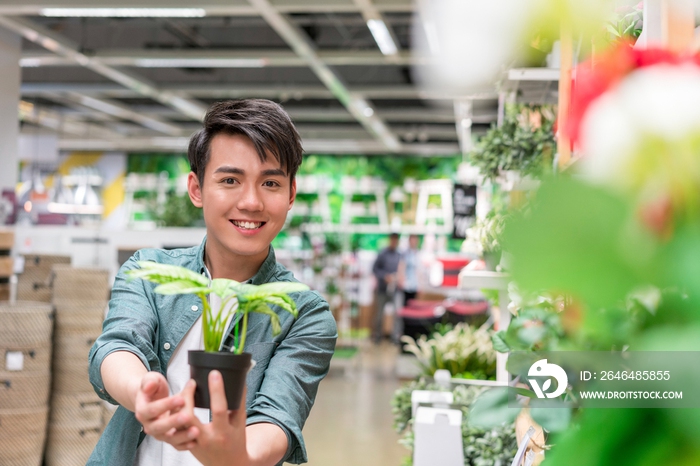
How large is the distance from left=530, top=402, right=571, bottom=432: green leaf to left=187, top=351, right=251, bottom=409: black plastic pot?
0.36 metres

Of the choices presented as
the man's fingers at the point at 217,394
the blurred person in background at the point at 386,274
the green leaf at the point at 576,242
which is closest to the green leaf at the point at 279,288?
the man's fingers at the point at 217,394

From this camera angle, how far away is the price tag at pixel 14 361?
179 inches

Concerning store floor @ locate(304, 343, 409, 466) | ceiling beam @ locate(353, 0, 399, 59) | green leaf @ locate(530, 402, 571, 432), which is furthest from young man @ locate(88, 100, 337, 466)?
ceiling beam @ locate(353, 0, 399, 59)

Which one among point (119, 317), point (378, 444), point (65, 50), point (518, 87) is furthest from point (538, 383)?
point (65, 50)

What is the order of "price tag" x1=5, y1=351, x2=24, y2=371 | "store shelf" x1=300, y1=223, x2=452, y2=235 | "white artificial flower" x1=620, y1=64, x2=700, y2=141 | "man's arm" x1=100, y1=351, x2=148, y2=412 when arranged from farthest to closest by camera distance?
1. "store shelf" x1=300, y1=223, x2=452, y2=235
2. "price tag" x1=5, y1=351, x2=24, y2=371
3. "man's arm" x1=100, y1=351, x2=148, y2=412
4. "white artificial flower" x1=620, y1=64, x2=700, y2=141

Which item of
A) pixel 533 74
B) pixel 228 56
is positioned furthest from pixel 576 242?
pixel 228 56

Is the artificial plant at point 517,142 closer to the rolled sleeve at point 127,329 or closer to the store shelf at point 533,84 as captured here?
the store shelf at point 533,84

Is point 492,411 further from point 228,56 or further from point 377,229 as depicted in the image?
point 377,229

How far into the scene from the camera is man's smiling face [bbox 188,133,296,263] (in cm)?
139

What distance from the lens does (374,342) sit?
43.8ft

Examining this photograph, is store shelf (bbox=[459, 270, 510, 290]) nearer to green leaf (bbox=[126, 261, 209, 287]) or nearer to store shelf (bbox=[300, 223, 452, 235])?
green leaf (bbox=[126, 261, 209, 287])

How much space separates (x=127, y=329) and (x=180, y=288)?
535 millimetres

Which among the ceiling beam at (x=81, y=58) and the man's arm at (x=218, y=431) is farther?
the ceiling beam at (x=81, y=58)

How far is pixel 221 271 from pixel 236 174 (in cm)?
27
